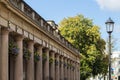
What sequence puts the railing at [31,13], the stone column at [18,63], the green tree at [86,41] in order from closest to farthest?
the railing at [31,13], the stone column at [18,63], the green tree at [86,41]

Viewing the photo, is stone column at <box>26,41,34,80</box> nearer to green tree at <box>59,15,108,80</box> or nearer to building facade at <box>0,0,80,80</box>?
building facade at <box>0,0,80,80</box>

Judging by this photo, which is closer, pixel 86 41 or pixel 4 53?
pixel 4 53

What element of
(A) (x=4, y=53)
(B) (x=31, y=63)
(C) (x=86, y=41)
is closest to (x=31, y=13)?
(B) (x=31, y=63)

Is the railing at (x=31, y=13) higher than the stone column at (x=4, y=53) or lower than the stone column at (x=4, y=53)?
higher

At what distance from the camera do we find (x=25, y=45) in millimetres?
29922

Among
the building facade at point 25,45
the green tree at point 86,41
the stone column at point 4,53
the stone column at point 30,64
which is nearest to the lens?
the stone column at point 4,53

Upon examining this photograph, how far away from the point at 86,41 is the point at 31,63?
A: 145 feet

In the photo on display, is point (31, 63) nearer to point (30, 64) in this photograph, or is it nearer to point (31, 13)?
point (30, 64)

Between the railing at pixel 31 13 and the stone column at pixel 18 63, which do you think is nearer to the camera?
the railing at pixel 31 13

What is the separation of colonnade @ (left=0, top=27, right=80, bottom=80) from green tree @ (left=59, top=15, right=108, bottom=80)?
17.8 metres

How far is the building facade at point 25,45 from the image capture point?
22.8 meters

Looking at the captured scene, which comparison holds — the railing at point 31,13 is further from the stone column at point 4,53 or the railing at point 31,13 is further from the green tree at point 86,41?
the green tree at point 86,41

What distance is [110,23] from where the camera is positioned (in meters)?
23.8

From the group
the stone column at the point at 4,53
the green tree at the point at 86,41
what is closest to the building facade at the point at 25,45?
the stone column at the point at 4,53
